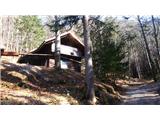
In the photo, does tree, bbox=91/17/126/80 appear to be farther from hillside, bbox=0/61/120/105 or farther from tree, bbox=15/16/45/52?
tree, bbox=15/16/45/52

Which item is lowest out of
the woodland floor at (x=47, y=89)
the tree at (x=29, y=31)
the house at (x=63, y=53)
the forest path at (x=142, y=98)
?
the forest path at (x=142, y=98)

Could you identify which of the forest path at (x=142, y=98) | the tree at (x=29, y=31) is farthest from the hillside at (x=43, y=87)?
the tree at (x=29, y=31)

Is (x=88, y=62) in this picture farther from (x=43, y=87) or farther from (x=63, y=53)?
(x=63, y=53)

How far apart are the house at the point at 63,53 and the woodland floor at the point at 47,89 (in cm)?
135

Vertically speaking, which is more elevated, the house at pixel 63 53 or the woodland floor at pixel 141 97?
the house at pixel 63 53

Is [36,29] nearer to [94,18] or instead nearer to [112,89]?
[94,18]

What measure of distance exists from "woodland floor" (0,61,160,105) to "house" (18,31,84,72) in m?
1.35

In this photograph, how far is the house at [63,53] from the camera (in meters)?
12.0

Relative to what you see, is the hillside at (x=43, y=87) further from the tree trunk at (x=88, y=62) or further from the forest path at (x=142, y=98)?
the forest path at (x=142, y=98)

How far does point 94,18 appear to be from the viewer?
9.52 m

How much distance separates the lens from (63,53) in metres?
13.4

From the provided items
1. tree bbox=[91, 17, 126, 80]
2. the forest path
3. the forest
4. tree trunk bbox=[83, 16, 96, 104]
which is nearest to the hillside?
the forest

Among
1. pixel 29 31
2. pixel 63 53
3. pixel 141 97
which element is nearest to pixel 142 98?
pixel 141 97
